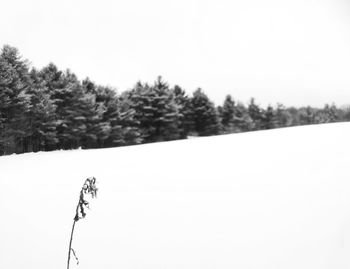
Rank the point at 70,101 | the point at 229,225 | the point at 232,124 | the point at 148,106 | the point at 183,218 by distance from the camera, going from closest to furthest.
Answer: the point at 229,225
the point at 183,218
the point at 70,101
the point at 148,106
the point at 232,124

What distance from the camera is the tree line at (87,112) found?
25.5 metres

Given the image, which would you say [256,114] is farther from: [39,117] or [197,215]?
[197,215]

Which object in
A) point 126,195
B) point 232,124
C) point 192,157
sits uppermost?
point 232,124

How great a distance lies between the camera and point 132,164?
36.3 ft

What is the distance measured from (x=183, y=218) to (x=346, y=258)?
9.57 ft

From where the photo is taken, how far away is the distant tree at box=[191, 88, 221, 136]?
50.3m

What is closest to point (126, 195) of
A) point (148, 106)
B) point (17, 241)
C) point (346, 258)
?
point (17, 241)

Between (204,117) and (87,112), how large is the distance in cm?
2121

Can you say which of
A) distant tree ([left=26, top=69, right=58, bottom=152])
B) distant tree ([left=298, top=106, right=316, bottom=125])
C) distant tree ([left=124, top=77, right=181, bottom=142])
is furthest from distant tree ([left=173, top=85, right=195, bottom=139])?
distant tree ([left=298, top=106, right=316, bottom=125])

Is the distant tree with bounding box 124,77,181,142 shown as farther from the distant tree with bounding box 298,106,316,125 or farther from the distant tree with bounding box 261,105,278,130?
the distant tree with bounding box 298,106,316,125

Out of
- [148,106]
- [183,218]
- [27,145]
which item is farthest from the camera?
[148,106]

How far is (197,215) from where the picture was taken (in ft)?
20.9

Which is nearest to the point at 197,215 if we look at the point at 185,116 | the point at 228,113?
the point at 185,116

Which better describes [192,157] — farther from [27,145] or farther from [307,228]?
[27,145]
